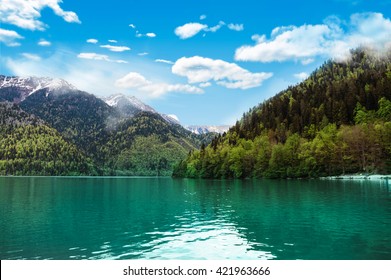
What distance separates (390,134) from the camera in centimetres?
13162

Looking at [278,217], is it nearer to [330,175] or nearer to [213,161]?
[330,175]

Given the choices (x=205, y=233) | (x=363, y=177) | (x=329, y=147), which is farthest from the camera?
(x=329, y=147)

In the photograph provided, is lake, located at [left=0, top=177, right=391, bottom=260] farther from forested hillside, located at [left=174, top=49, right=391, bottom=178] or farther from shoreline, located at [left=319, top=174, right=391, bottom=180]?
forested hillside, located at [left=174, top=49, right=391, bottom=178]

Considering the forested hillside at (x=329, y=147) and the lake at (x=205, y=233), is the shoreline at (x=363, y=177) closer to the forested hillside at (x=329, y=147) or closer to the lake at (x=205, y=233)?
the forested hillside at (x=329, y=147)

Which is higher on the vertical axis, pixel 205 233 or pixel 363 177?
pixel 363 177

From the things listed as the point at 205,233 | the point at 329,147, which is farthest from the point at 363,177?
the point at 205,233

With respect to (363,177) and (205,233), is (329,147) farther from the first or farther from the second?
(205,233)

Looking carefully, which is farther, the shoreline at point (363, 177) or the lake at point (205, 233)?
the shoreline at point (363, 177)

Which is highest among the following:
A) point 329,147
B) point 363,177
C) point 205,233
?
point 329,147

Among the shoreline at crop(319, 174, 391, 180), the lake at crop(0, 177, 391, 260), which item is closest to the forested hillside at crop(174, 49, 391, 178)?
the shoreline at crop(319, 174, 391, 180)

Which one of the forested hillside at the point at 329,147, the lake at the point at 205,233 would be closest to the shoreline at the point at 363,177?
the forested hillside at the point at 329,147

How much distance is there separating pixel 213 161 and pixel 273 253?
563ft

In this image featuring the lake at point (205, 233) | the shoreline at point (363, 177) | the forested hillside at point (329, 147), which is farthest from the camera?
the forested hillside at point (329, 147)
